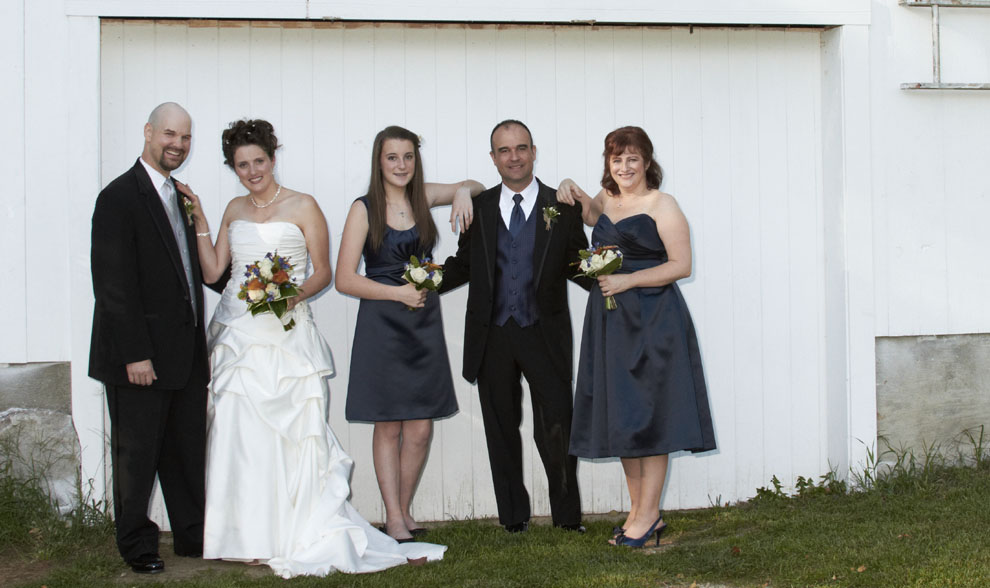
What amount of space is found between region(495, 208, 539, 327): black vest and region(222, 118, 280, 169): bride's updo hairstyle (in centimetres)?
124

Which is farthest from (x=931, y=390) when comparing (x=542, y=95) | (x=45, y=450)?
(x=45, y=450)

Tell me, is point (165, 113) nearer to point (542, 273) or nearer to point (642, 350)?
point (542, 273)

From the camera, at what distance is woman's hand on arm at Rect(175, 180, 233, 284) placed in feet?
17.0

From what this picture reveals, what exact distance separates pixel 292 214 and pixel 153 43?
4.96 feet

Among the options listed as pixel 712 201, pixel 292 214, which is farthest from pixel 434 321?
pixel 712 201

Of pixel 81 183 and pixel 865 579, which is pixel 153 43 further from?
pixel 865 579

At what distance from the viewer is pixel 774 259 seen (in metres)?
6.32

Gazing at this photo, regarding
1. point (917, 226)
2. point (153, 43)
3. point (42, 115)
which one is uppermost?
point (153, 43)

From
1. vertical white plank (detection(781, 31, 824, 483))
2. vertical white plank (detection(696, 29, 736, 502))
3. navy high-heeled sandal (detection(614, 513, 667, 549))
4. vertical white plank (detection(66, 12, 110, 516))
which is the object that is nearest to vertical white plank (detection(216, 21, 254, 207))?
vertical white plank (detection(66, 12, 110, 516))

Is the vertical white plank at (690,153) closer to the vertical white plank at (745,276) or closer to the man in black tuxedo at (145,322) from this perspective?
the vertical white plank at (745,276)

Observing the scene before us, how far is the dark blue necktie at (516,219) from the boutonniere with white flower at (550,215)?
0.12 meters

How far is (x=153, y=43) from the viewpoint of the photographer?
5844 millimetres

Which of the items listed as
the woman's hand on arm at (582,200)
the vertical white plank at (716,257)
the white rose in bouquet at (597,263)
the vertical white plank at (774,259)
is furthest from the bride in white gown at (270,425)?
the vertical white plank at (774,259)

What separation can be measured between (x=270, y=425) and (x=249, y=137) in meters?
1.41
